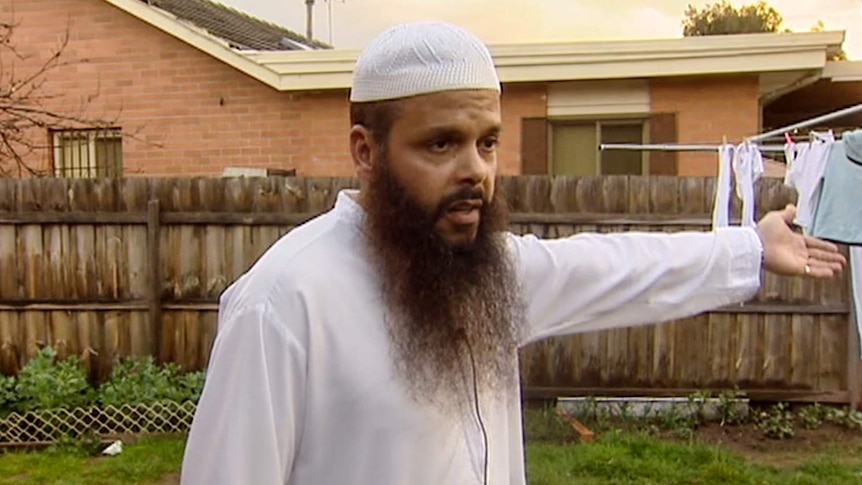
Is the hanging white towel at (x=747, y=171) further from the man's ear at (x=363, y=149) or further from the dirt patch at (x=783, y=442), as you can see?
the man's ear at (x=363, y=149)

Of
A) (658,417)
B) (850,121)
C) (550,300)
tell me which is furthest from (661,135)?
(550,300)

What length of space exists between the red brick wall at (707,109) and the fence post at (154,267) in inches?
204

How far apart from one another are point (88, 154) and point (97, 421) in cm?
483

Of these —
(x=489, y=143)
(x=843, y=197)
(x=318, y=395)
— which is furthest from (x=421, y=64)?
(x=843, y=197)

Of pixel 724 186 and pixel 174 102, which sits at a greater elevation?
pixel 174 102

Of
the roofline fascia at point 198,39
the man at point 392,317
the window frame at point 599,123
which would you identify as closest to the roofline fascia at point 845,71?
the window frame at point 599,123

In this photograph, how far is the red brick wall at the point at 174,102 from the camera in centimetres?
948

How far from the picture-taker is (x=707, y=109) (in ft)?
29.0

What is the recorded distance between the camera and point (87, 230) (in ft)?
23.0

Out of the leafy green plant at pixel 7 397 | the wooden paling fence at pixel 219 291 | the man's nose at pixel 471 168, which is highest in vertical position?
the man's nose at pixel 471 168

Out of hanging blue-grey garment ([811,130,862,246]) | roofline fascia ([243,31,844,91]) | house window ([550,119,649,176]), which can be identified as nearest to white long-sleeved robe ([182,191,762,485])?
hanging blue-grey garment ([811,130,862,246])

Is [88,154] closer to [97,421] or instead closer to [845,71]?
[97,421]

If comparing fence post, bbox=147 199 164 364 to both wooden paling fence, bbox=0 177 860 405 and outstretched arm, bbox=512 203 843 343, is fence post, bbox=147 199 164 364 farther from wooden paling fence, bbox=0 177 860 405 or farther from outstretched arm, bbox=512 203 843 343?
outstretched arm, bbox=512 203 843 343

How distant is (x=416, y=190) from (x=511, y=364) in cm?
49
